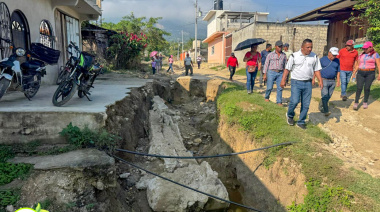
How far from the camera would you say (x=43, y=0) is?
26.6ft

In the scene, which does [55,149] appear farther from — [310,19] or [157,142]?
[310,19]

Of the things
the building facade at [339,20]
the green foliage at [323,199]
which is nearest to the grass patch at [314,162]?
the green foliage at [323,199]

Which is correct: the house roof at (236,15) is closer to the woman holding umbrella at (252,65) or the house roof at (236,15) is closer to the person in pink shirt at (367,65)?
the woman holding umbrella at (252,65)

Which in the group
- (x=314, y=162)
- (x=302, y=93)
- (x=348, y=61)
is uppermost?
(x=348, y=61)

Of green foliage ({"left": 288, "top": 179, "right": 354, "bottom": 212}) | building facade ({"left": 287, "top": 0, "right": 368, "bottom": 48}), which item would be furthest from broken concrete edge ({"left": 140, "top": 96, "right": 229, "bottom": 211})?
building facade ({"left": 287, "top": 0, "right": 368, "bottom": 48})

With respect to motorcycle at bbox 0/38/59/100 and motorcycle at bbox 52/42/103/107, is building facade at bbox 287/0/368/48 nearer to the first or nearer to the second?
motorcycle at bbox 52/42/103/107

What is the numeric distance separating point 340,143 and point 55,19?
9703 mm

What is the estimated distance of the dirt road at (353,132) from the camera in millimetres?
4504

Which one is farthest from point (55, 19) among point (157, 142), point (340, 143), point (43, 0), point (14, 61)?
point (340, 143)

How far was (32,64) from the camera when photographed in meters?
5.12

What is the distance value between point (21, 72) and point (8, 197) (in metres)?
2.79

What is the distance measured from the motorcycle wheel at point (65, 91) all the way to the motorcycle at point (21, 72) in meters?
0.77

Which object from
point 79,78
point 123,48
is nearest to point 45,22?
point 79,78

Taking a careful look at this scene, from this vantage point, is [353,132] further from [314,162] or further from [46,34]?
[46,34]
